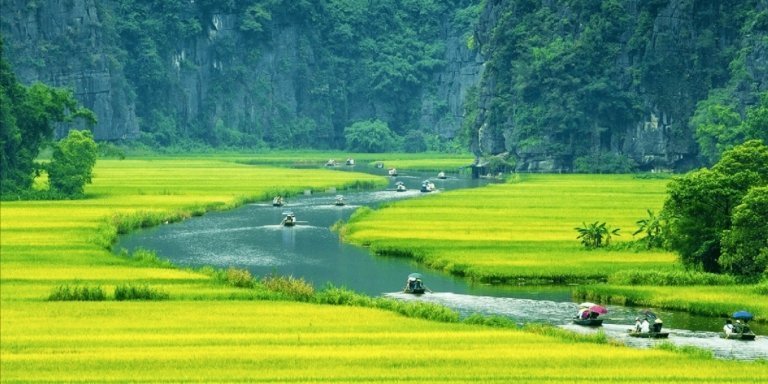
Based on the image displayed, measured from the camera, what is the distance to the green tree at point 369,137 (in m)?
187

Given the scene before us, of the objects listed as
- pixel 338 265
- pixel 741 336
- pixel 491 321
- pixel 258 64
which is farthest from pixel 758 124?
pixel 258 64

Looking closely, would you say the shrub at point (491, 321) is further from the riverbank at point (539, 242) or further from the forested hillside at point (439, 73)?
the forested hillside at point (439, 73)

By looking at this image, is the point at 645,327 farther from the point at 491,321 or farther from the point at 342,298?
the point at 342,298

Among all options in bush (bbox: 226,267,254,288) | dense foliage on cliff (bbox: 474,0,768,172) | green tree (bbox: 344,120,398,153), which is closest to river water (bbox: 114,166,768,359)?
bush (bbox: 226,267,254,288)

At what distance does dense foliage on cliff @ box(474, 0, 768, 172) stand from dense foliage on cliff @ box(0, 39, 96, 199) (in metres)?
46.4

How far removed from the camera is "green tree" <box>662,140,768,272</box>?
50219 millimetres

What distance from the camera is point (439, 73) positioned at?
199875 mm

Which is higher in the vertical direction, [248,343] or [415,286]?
[415,286]

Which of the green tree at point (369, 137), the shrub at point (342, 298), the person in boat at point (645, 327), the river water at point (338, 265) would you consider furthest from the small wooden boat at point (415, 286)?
the green tree at point (369, 137)

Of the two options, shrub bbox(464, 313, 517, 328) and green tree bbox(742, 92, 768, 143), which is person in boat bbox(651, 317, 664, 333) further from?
green tree bbox(742, 92, 768, 143)

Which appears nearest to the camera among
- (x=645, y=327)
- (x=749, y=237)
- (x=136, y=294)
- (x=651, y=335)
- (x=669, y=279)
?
(x=651, y=335)

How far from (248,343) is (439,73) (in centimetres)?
16564

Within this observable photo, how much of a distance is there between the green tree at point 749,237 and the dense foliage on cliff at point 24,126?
45248 mm

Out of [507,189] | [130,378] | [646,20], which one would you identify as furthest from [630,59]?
[130,378]
